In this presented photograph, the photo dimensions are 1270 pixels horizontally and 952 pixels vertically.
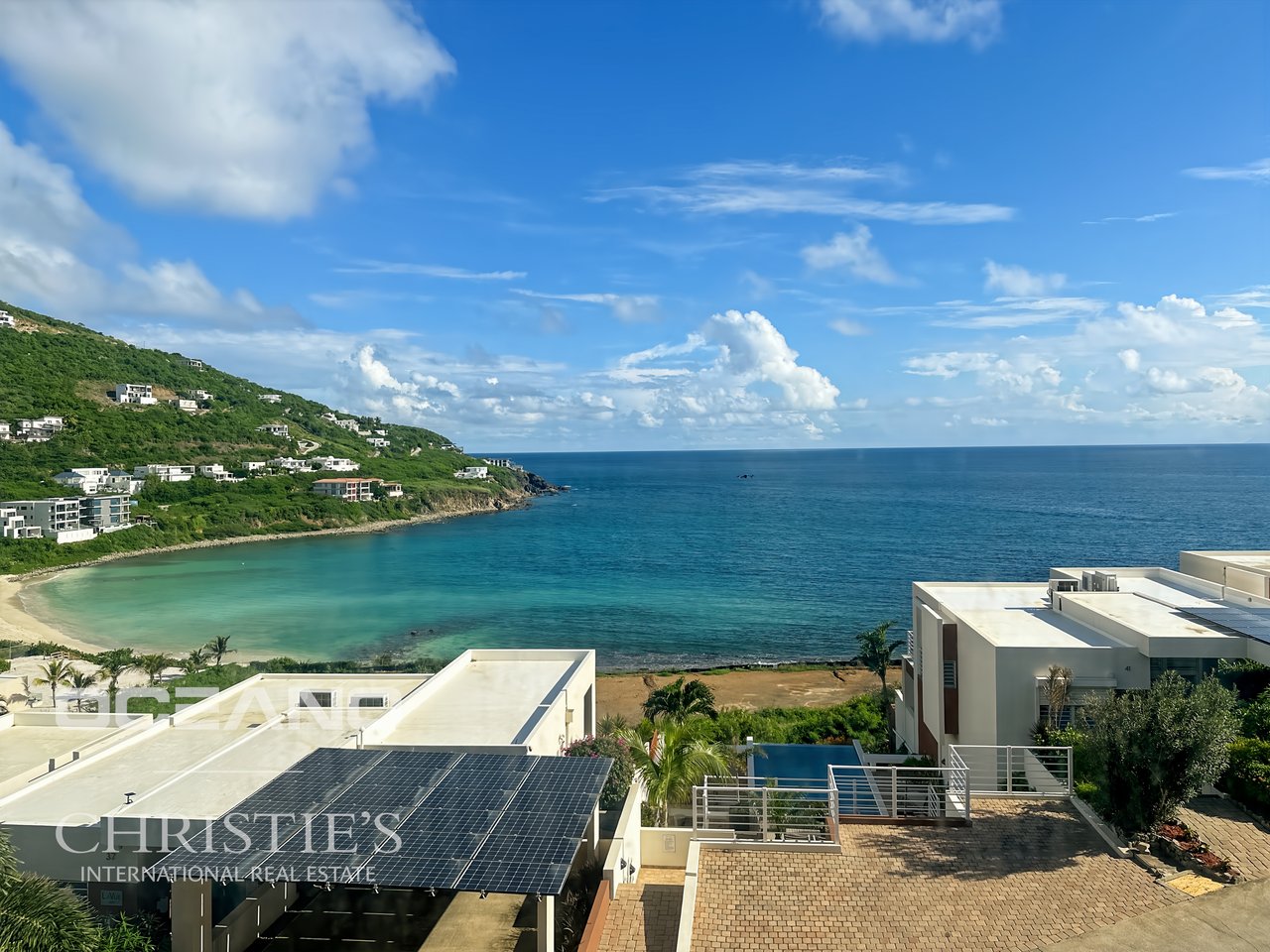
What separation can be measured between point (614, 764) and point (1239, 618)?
15.5 meters

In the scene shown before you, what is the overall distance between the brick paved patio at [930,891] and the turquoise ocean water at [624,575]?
33983 mm

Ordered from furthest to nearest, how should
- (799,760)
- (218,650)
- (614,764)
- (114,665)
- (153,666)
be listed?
(218,650) → (153,666) → (114,665) → (799,760) → (614,764)

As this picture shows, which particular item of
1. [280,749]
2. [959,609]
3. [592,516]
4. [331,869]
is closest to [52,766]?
[280,749]

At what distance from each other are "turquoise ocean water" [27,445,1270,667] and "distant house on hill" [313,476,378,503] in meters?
13.9

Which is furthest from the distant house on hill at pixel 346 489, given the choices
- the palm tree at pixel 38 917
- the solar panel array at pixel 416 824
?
the palm tree at pixel 38 917

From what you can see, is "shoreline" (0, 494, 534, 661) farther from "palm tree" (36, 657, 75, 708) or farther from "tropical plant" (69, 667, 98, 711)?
"tropical plant" (69, 667, 98, 711)

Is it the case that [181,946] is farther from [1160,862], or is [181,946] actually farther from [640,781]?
[1160,862]

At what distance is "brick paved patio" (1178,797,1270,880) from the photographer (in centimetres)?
1048

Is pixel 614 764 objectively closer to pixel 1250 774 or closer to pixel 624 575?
pixel 1250 774

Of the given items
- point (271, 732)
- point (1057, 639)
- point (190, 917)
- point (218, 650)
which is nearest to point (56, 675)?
point (218, 650)

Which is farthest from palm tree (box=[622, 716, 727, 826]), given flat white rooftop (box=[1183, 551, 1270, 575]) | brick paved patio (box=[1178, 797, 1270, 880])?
flat white rooftop (box=[1183, 551, 1270, 575])

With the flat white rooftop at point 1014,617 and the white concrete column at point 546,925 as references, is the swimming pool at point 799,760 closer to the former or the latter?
the flat white rooftop at point 1014,617

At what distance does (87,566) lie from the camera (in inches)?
3027

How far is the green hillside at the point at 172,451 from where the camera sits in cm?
9356
